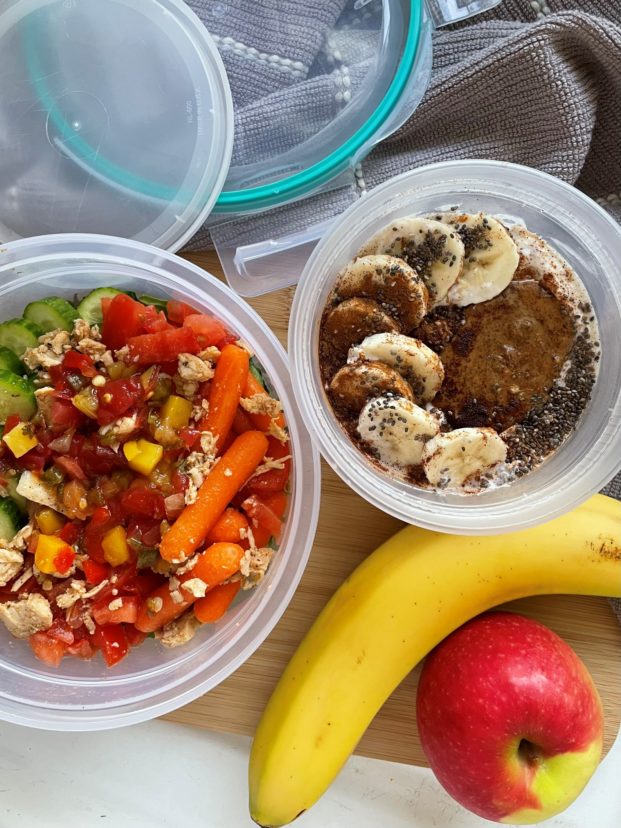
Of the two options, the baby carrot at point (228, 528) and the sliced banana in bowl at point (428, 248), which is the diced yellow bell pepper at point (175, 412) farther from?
the sliced banana in bowl at point (428, 248)

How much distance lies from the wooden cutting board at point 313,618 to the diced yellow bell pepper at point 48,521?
14.5 inches

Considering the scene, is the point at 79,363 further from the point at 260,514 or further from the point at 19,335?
the point at 260,514

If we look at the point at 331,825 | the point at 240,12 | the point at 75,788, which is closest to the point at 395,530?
the point at 331,825

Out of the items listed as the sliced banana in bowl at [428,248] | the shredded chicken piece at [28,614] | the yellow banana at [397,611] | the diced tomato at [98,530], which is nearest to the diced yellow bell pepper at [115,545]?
the diced tomato at [98,530]

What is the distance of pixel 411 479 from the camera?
3.47 feet

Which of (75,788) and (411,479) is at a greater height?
(411,479)

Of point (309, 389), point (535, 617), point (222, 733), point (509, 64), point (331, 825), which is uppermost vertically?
point (509, 64)

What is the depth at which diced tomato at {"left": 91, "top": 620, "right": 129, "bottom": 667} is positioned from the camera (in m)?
0.98

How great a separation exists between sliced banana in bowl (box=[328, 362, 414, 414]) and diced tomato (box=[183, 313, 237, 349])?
18 cm

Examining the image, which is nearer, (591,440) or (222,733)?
(591,440)

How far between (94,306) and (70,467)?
0.24 metres

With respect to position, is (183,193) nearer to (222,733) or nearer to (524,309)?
(524,309)

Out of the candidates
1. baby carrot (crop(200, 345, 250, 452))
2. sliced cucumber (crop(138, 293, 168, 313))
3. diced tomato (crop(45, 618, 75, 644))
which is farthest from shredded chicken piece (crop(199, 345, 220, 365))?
diced tomato (crop(45, 618, 75, 644))

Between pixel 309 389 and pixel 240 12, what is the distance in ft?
2.01
